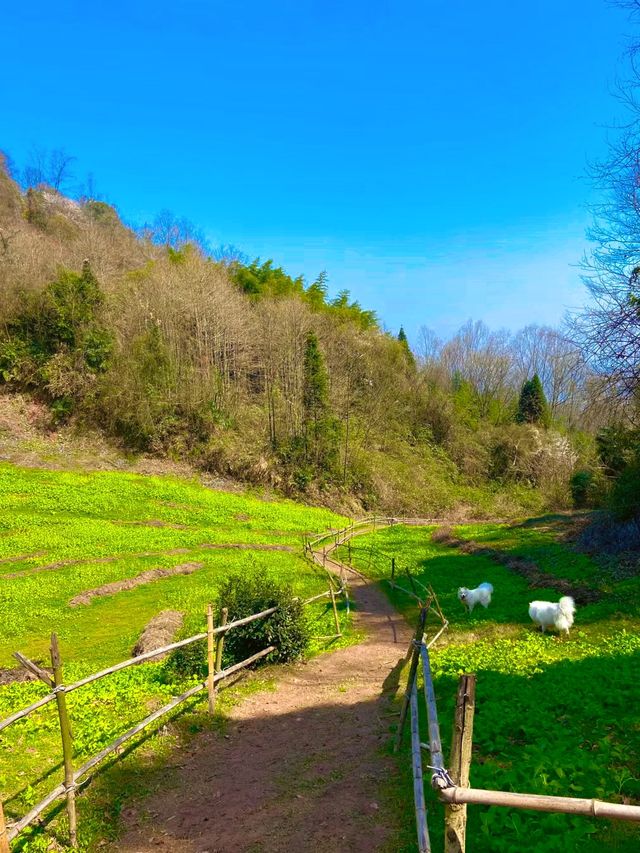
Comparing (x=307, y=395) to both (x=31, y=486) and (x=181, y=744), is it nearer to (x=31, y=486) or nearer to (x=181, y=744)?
(x=31, y=486)

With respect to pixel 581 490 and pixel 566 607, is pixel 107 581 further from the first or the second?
pixel 581 490

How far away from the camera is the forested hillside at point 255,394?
40656mm

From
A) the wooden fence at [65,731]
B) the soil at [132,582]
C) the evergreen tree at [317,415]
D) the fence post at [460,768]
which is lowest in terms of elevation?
the soil at [132,582]

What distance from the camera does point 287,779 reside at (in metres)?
7.00

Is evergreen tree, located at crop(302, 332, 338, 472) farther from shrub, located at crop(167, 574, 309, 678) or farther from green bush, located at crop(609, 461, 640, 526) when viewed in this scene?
shrub, located at crop(167, 574, 309, 678)

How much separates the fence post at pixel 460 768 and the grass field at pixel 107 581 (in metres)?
4.83

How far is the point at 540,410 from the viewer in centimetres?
5431

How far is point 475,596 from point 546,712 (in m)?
8.00

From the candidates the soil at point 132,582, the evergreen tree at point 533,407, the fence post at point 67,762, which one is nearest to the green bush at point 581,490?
the evergreen tree at point 533,407

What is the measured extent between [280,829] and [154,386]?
38.7 metres

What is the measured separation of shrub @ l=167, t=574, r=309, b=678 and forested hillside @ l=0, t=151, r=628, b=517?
28565mm

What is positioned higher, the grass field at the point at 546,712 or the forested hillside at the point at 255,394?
the forested hillside at the point at 255,394

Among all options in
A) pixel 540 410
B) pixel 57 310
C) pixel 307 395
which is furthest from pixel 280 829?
pixel 540 410

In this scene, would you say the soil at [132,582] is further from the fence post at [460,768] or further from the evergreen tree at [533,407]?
the evergreen tree at [533,407]
